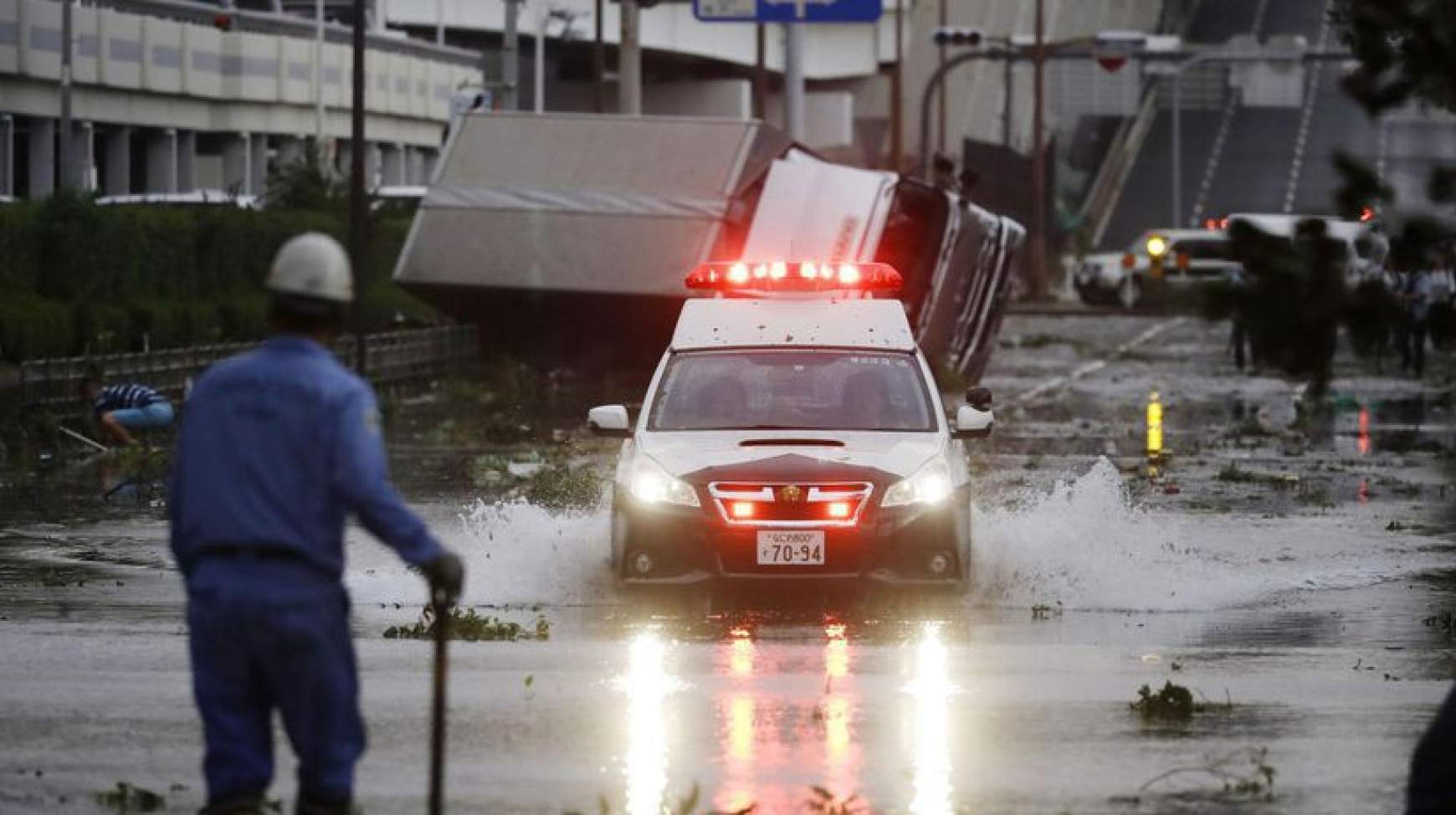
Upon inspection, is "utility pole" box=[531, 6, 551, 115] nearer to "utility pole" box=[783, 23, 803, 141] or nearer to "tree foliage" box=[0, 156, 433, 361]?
"utility pole" box=[783, 23, 803, 141]

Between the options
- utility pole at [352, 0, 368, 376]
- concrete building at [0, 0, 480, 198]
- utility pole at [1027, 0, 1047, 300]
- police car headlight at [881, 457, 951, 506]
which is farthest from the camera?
utility pole at [1027, 0, 1047, 300]

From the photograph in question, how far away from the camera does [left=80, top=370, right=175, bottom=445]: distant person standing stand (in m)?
26.4

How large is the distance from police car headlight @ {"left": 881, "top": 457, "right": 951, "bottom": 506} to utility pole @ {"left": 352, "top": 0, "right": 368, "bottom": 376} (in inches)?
775

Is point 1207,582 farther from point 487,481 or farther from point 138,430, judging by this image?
point 138,430

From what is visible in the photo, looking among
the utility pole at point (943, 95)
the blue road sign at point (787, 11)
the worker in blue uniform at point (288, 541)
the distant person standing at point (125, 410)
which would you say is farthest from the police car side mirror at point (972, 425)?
the utility pole at point (943, 95)

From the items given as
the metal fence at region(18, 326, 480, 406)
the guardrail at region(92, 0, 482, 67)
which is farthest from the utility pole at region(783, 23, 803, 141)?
the guardrail at region(92, 0, 482, 67)

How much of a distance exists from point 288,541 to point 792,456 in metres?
8.32

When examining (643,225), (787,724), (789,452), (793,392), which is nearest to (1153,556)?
(793,392)

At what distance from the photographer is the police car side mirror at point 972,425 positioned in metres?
17.0

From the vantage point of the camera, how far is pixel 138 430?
26750 millimetres

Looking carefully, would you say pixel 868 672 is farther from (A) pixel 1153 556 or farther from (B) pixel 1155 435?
(B) pixel 1155 435

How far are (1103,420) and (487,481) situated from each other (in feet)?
34.6

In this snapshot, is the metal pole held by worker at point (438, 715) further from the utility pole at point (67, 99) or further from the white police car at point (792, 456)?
the utility pole at point (67, 99)

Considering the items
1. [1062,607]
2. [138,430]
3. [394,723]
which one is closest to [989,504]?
[1062,607]
